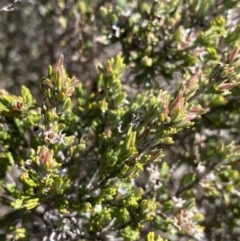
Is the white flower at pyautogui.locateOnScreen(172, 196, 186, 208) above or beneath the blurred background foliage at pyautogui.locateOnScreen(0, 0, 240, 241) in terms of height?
beneath

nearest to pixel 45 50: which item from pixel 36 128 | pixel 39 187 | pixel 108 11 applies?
pixel 108 11

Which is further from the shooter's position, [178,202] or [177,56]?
[177,56]

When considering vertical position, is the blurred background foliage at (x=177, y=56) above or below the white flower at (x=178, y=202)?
above

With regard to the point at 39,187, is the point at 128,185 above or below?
below

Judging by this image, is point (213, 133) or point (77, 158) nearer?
point (77, 158)

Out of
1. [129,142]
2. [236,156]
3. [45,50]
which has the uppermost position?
[45,50]

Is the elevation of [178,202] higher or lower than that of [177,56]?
lower

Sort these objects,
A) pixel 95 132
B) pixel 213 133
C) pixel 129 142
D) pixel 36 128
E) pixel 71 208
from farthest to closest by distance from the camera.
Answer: pixel 213 133 < pixel 95 132 < pixel 71 208 < pixel 36 128 < pixel 129 142

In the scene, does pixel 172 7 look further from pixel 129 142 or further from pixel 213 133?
pixel 129 142
